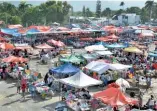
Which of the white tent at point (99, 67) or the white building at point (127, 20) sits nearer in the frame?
the white tent at point (99, 67)

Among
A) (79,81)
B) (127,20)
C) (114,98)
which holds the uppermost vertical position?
(127,20)

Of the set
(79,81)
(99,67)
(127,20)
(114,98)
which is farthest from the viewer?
(127,20)

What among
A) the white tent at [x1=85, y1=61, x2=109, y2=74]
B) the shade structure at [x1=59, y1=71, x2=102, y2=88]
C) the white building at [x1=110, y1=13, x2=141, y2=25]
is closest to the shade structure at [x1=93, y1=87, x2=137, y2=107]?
the shade structure at [x1=59, y1=71, x2=102, y2=88]

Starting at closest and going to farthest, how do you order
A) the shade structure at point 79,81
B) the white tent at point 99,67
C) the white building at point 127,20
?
the shade structure at point 79,81, the white tent at point 99,67, the white building at point 127,20

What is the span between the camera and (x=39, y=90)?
19656mm

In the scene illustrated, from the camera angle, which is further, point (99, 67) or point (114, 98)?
point (99, 67)

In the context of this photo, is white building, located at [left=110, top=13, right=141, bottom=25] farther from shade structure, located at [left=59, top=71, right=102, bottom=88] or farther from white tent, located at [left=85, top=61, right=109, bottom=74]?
shade structure, located at [left=59, top=71, right=102, bottom=88]

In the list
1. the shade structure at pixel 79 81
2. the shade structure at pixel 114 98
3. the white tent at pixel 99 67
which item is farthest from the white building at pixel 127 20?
the shade structure at pixel 114 98

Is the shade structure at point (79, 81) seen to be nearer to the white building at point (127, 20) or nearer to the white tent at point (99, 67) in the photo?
the white tent at point (99, 67)

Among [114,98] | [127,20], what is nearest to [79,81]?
[114,98]

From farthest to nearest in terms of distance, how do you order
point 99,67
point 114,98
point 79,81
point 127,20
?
point 127,20
point 99,67
point 79,81
point 114,98

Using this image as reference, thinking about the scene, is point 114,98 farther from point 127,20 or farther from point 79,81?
point 127,20

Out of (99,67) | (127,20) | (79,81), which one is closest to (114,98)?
(79,81)

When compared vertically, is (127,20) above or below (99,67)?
above
